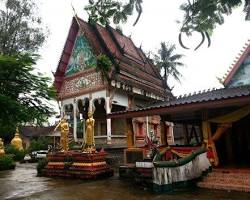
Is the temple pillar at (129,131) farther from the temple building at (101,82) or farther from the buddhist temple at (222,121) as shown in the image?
the temple building at (101,82)

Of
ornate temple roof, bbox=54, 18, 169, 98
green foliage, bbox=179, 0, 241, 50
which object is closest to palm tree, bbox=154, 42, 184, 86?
ornate temple roof, bbox=54, 18, 169, 98

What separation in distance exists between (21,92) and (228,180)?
7.07 m

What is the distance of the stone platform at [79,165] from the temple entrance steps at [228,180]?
15.6 ft

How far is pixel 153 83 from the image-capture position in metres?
25.5

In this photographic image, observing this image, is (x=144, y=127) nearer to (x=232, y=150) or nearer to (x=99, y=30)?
(x=99, y=30)

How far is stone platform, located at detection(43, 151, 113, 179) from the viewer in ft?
42.0

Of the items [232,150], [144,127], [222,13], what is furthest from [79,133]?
[222,13]

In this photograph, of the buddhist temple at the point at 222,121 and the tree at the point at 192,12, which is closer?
the tree at the point at 192,12

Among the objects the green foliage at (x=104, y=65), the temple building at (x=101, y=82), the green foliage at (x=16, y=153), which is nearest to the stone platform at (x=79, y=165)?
the temple building at (x=101, y=82)

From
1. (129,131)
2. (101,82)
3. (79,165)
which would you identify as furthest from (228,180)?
(101,82)

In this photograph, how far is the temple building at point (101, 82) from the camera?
Answer: 66.0 feet

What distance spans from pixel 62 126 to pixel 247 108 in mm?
8887

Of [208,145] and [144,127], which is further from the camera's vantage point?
[144,127]

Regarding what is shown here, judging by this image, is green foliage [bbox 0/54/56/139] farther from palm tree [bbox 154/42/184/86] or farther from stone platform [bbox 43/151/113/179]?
palm tree [bbox 154/42/184/86]
